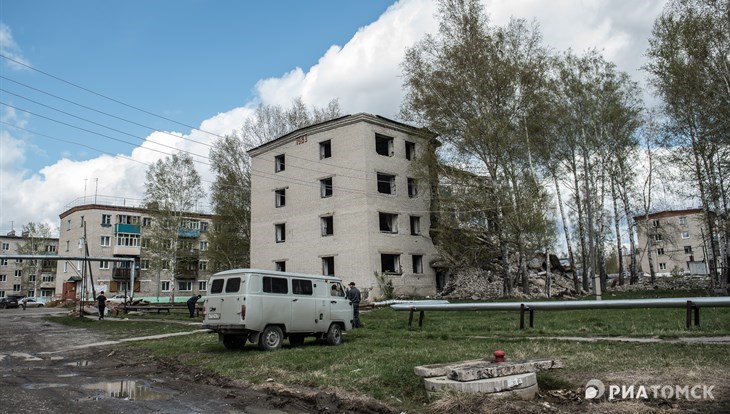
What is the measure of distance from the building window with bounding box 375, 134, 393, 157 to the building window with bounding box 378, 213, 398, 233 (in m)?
4.47

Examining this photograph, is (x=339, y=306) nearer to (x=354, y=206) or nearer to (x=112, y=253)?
(x=354, y=206)

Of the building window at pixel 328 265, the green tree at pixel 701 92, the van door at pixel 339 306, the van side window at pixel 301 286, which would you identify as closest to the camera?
the van side window at pixel 301 286

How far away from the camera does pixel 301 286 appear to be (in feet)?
47.2

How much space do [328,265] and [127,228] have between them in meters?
42.3

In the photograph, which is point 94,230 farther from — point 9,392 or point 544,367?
point 544,367

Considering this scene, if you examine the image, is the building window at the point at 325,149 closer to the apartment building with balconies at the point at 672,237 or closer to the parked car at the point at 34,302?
the apartment building with balconies at the point at 672,237

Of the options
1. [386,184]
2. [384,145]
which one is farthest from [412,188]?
[384,145]

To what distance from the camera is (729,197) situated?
2633 cm

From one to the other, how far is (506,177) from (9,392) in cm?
2746

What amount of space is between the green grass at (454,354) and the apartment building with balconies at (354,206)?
17.2m

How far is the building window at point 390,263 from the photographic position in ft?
116

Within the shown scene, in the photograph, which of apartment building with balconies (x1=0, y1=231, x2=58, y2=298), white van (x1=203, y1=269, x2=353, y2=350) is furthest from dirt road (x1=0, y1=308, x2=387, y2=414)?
apartment building with balconies (x1=0, y1=231, x2=58, y2=298)

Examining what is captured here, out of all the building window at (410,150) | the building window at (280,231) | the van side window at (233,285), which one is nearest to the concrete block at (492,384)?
the van side window at (233,285)

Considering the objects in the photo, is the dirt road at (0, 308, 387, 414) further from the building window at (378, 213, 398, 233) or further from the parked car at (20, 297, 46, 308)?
the parked car at (20, 297, 46, 308)
